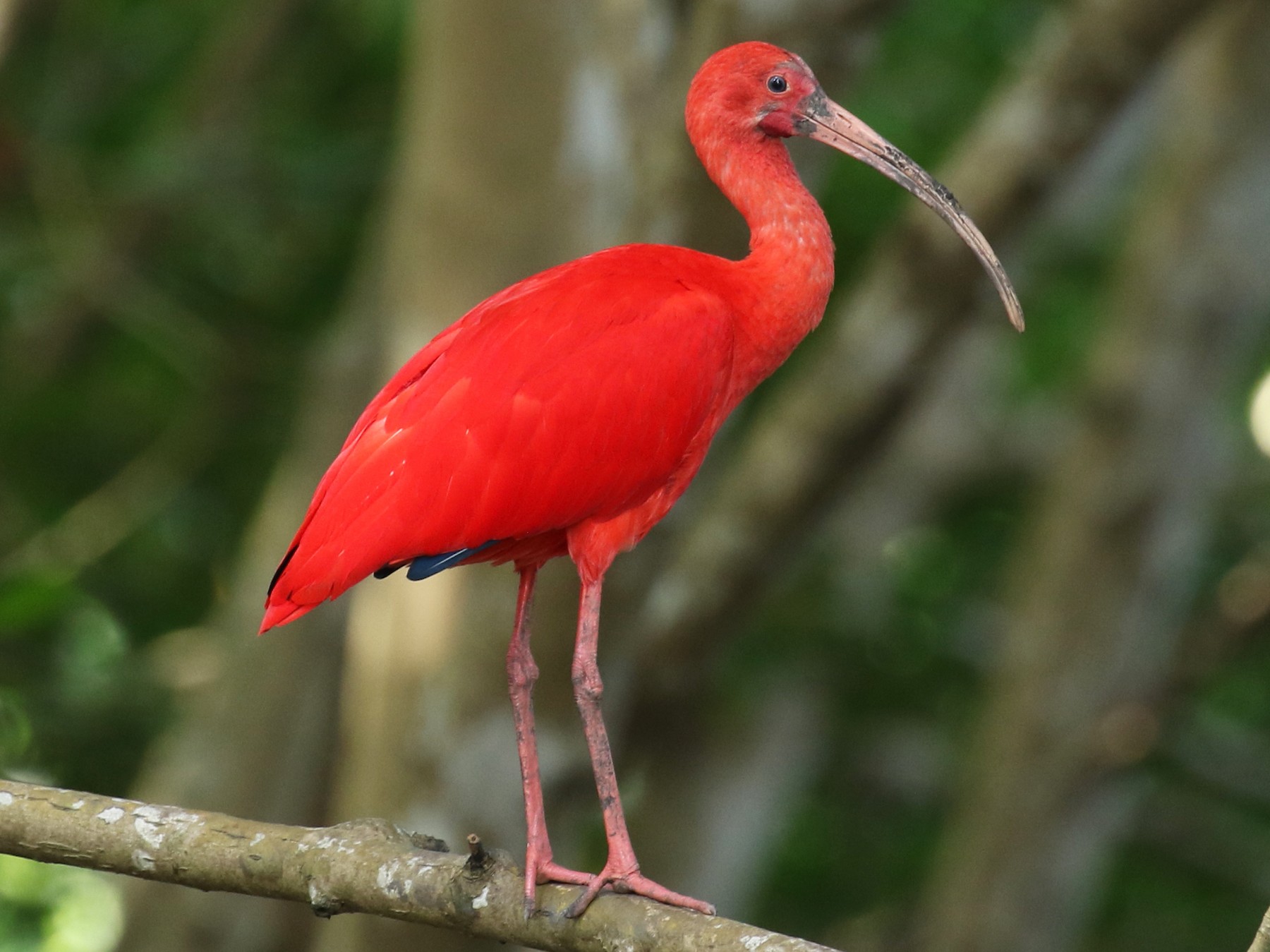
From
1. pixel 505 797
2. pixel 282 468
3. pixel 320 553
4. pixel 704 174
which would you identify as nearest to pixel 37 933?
pixel 282 468

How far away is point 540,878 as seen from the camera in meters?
3.76

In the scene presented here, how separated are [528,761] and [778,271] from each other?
1312 mm

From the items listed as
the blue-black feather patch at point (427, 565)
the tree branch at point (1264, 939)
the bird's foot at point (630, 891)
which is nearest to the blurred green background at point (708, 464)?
the blue-black feather patch at point (427, 565)

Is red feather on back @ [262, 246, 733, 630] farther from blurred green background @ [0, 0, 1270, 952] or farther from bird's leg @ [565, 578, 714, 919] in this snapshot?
blurred green background @ [0, 0, 1270, 952]

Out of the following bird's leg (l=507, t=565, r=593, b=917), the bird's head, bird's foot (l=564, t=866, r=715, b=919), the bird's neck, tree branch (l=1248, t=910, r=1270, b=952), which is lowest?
tree branch (l=1248, t=910, r=1270, b=952)

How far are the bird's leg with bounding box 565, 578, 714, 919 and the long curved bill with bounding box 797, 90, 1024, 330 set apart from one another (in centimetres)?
119

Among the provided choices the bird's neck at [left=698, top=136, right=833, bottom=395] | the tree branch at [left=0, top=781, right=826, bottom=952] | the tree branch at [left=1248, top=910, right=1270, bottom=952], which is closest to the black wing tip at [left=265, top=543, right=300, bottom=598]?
the tree branch at [left=0, top=781, right=826, bottom=952]

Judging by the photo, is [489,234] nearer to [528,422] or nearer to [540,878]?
[528,422]

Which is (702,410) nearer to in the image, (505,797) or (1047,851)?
(505,797)

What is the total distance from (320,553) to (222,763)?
5279 millimetres

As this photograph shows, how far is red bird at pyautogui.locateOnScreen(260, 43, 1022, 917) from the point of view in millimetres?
3842

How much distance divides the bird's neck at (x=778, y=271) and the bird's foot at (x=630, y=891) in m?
1.22

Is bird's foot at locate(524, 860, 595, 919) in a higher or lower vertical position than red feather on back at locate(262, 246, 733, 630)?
lower

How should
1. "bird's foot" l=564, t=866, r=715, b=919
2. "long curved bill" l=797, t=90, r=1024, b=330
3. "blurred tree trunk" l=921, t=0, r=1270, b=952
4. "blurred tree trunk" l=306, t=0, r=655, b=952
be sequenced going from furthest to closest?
"blurred tree trunk" l=921, t=0, r=1270, b=952, "blurred tree trunk" l=306, t=0, r=655, b=952, "long curved bill" l=797, t=90, r=1024, b=330, "bird's foot" l=564, t=866, r=715, b=919
